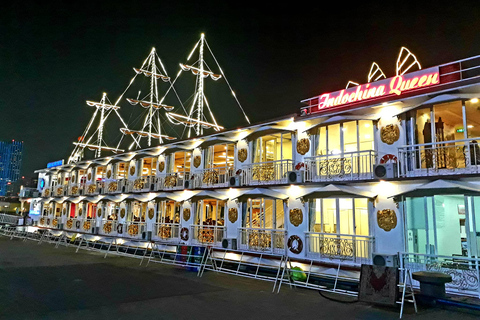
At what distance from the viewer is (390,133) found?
13812mm

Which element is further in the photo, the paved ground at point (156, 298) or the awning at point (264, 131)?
the awning at point (264, 131)

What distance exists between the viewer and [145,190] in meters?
24.6

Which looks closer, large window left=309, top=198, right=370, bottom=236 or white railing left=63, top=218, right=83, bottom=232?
large window left=309, top=198, right=370, bottom=236

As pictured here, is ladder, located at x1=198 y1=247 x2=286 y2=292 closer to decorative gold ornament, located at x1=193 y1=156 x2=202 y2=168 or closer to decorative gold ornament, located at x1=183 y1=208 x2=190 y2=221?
decorative gold ornament, located at x1=183 y1=208 x2=190 y2=221

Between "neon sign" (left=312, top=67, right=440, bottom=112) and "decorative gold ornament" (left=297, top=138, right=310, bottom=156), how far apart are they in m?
1.73

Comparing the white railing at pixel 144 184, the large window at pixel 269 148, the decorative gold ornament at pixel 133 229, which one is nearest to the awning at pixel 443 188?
the large window at pixel 269 148

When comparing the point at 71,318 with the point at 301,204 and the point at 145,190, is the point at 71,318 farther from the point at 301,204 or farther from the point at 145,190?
the point at 145,190

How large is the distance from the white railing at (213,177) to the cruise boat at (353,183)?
0.09m

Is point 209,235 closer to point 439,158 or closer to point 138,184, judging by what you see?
point 138,184

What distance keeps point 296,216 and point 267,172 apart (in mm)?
2825

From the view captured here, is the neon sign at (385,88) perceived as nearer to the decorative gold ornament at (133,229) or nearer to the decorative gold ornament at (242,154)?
the decorative gold ornament at (242,154)

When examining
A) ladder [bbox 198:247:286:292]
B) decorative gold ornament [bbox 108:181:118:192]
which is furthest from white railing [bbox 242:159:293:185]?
decorative gold ornament [bbox 108:181:118:192]

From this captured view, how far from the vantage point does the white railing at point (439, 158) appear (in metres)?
11.7

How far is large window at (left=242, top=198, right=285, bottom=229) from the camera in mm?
17836
